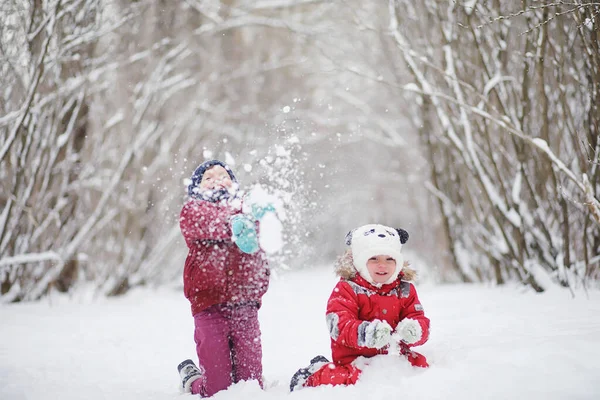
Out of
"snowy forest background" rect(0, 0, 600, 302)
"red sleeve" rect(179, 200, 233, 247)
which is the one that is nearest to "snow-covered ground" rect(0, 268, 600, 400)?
"snowy forest background" rect(0, 0, 600, 302)

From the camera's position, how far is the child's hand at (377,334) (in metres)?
1.94

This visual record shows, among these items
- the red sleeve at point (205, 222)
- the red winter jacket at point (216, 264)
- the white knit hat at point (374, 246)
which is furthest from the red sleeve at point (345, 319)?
the red sleeve at point (205, 222)

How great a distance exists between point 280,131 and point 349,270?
81.3 inches

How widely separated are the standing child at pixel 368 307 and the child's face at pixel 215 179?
661 mm

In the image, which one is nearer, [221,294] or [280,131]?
[221,294]

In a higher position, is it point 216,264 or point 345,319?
point 216,264

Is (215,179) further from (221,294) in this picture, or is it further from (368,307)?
(368,307)

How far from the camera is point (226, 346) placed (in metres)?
2.30

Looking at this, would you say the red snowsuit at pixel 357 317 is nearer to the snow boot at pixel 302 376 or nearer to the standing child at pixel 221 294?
the snow boot at pixel 302 376

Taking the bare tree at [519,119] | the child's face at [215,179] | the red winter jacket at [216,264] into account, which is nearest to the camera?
the red winter jacket at [216,264]

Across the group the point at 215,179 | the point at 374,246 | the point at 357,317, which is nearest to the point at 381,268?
the point at 374,246

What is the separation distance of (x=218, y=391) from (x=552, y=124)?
3239 millimetres

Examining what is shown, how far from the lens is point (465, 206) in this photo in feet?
16.3

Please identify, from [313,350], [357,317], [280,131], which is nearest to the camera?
[357,317]
